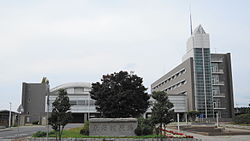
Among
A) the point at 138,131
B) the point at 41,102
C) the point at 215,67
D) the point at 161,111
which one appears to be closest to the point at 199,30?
the point at 215,67

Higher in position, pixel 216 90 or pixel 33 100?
pixel 216 90

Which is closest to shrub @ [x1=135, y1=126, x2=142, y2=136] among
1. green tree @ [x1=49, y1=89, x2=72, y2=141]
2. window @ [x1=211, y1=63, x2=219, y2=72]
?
green tree @ [x1=49, y1=89, x2=72, y2=141]

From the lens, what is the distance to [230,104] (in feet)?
240

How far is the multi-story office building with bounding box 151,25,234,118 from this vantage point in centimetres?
7169

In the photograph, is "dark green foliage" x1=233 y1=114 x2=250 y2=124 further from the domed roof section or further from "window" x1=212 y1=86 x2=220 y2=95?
the domed roof section

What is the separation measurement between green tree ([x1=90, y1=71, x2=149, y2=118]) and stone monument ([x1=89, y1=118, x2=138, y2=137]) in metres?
8.00

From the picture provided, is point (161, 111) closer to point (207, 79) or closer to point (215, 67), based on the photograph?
point (207, 79)

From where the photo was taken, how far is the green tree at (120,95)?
3250 centimetres

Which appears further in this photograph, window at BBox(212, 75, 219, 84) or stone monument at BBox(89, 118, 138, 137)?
window at BBox(212, 75, 219, 84)

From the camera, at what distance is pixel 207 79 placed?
7256cm

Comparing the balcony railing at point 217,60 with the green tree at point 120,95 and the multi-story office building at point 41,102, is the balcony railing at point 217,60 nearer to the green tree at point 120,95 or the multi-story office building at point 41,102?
the multi-story office building at point 41,102

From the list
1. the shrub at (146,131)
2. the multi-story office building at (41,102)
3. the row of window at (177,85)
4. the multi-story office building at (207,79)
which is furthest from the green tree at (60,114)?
the row of window at (177,85)

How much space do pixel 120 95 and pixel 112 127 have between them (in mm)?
A: 8593

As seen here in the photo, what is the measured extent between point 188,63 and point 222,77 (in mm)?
10026
